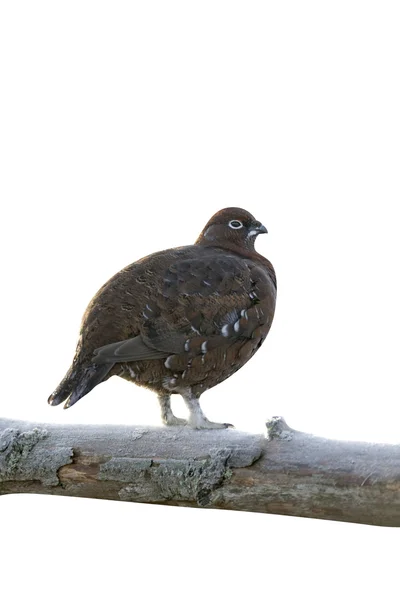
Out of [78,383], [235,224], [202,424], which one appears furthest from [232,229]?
[78,383]

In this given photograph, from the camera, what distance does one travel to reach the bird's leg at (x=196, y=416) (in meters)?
7.05

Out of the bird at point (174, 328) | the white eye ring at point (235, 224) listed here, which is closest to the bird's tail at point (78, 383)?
the bird at point (174, 328)

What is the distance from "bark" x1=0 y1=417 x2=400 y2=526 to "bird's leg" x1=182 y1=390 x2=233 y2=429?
0.29 m

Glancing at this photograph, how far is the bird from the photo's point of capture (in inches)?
274

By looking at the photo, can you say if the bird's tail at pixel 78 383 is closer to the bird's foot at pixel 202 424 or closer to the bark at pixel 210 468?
the bark at pixel 210 468

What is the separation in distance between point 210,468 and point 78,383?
109 centimetres

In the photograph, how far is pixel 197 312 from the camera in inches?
283

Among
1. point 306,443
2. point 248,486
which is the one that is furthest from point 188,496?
point 306,443

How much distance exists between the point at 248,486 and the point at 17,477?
1.57 m

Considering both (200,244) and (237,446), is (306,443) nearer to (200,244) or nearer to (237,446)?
(237,446)

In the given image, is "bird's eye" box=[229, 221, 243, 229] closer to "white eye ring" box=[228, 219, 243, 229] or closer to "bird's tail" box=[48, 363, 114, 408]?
"white eye ring" box=[228, 219, 243, 229]

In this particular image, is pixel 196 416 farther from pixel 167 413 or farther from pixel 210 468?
pixel 210 468

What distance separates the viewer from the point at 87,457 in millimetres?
6664

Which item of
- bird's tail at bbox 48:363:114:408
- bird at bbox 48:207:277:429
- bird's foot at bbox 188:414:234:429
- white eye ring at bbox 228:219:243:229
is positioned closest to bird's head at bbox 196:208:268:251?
white eye ring at bbox 228:219:243:229
